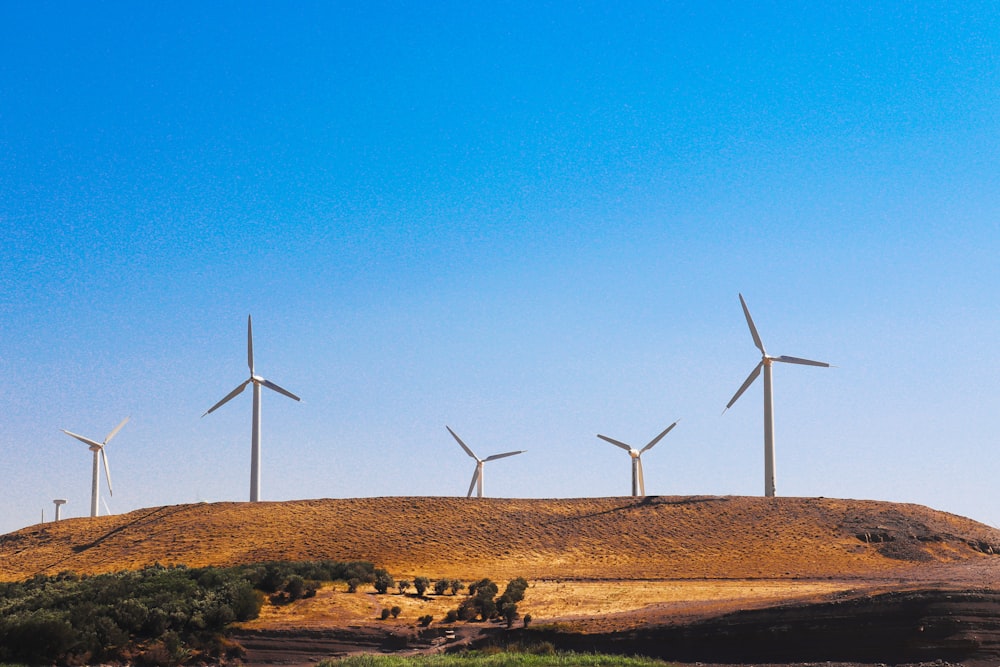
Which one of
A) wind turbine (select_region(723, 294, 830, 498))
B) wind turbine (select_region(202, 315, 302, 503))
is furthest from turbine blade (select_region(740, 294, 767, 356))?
wind turbine (select_region(202, 315, 302, 503))

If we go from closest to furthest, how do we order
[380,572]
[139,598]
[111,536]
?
[139,598] < [380,572] < [111,536]

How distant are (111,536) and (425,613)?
169 ft

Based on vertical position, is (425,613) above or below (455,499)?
below

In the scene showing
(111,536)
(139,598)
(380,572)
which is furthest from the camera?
(111,536)

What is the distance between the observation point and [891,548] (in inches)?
3243

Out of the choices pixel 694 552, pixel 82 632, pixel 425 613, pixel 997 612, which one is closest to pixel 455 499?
pixel 694 552

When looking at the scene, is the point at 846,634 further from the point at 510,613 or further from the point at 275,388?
the point at 275,388

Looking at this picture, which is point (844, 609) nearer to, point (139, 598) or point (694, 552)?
point (139, 598)

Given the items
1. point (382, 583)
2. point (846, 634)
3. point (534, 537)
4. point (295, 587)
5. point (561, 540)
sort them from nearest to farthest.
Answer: point (846, 634) → point (295, 587) → point (382, 583) → point (561, 540) → point (534, 537)

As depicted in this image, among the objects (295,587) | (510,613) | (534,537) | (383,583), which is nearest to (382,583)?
(383,583)

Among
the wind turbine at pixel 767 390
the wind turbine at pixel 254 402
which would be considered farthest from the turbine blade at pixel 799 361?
the wind turbine at pixel 254 402

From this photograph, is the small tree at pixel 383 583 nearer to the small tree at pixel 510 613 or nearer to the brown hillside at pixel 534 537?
the small tree at pixel 510 613

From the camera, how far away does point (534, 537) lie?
85.3 metres

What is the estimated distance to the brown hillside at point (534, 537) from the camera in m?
77.5
